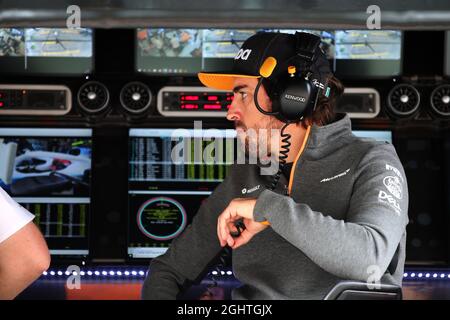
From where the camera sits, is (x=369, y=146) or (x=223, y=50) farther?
(x=223, y=50)

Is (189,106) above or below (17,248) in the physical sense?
above

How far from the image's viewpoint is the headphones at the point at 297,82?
1.86 metres

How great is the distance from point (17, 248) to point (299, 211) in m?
0.57

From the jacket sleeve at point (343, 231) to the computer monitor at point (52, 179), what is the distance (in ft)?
8.24

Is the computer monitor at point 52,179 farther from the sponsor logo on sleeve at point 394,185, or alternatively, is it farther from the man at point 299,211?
the sponsor logo on sleeve at point 394,185

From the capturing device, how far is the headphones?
186 cm

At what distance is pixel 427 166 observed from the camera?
13.3 ft

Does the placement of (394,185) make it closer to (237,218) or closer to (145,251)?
(237,218)

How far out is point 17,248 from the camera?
1.58 m

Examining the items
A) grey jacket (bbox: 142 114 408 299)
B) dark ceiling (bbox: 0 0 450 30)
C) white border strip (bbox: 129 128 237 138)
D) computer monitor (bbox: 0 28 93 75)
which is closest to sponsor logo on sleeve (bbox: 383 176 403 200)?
grey jacket (bbox: 142 114 408 299)

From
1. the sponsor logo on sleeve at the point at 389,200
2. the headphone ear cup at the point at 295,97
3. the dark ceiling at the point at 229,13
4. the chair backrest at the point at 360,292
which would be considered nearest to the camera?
the chair backrest at the point at 360,292

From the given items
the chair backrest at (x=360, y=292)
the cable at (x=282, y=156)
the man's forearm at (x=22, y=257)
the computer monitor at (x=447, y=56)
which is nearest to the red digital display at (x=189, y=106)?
the computer monitor at (x=447, y=56)

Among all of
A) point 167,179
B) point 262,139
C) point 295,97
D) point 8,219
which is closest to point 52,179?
point 167,179
